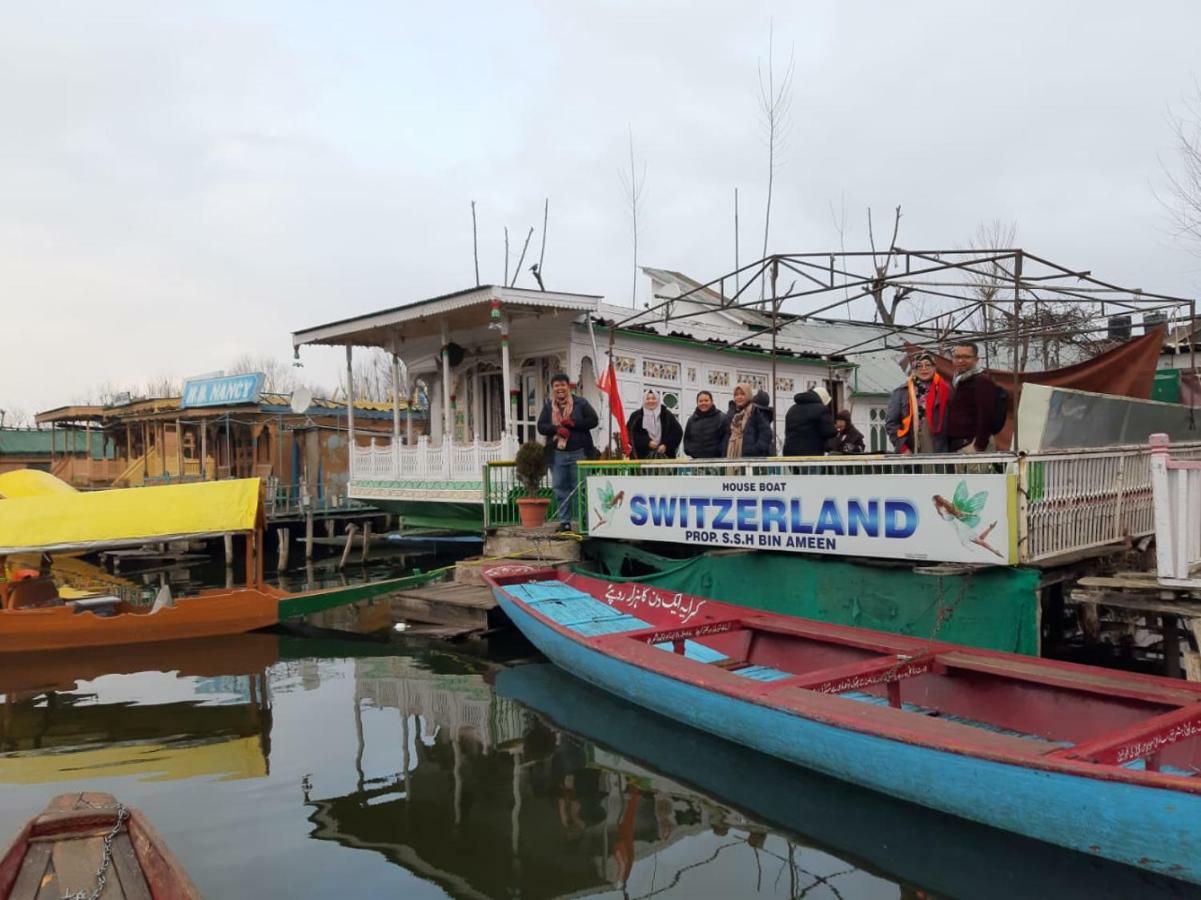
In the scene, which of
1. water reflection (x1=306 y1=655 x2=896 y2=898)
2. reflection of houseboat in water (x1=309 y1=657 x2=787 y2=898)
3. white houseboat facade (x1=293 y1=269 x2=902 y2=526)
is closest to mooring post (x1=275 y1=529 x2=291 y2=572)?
white houseboat facade (x1=293 y1=269 x2=902 y2=526)

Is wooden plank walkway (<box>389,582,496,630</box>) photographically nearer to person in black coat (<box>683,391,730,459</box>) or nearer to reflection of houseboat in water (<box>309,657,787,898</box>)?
reflection of houseboat in water (<box>309,657,787,898</box>)

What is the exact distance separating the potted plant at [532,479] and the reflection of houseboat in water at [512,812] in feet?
15.0

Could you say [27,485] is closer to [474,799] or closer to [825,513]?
[474,799]

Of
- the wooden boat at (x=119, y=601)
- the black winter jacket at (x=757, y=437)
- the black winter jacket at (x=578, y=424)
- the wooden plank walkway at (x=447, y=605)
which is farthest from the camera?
the black winter jacket at (x=578, y=424)

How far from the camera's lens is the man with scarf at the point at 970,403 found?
7652mm

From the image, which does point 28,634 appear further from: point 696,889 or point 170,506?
point 696,889

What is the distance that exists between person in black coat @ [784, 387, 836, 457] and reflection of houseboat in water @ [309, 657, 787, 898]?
4109 mm

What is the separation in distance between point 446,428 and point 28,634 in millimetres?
7022

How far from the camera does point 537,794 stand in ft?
19.5

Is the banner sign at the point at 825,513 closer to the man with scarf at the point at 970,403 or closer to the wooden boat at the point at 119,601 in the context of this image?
the man with scarf at the point at 970,403

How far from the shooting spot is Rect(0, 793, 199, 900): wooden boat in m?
3.77

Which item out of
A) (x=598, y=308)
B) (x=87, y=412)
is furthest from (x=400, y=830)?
(x=87, y=412)

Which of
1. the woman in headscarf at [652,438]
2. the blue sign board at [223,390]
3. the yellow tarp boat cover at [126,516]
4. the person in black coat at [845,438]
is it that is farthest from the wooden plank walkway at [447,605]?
the blue sign board at [223,390]

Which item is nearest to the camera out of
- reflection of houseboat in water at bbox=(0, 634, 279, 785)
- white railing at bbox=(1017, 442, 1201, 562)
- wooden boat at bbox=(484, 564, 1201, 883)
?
wooden boat at bbox=(484, 564, 1201, 883)
